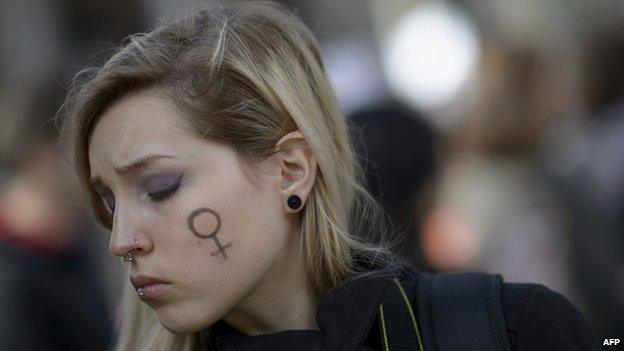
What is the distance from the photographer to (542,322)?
2.34m

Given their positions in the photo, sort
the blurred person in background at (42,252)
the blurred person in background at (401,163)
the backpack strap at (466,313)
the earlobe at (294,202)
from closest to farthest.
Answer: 1. the backpack strap at (466,313)
2. the earlobe at (294,202)
3. the blurred person in background at (42,252)
4. the blurred person in background at (401,163)

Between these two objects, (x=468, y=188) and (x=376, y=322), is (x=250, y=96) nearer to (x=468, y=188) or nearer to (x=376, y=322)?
(x=376, y=322)

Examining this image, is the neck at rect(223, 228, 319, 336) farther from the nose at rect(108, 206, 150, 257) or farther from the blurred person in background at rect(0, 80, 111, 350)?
the blurred person in background at rect(0, 80, 111, 350)

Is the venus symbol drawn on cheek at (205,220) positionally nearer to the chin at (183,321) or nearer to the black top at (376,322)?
the chin at (183,321)

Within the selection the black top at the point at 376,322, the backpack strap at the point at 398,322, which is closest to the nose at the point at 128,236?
the black top at the point at 376,322

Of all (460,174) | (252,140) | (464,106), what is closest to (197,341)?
(252,140)

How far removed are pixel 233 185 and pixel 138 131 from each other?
0.82ft

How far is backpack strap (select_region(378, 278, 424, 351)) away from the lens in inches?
91.5

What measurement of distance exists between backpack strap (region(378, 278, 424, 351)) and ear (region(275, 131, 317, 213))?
0.31m

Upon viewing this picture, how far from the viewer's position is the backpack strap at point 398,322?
2.32m

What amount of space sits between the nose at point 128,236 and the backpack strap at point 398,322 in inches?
22.6

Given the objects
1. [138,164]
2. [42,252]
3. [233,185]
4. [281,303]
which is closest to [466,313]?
[281,303]

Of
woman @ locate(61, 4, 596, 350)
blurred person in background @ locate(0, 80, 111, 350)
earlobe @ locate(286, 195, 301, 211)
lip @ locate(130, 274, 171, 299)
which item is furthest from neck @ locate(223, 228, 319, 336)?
blurred person in background @ locate(0, 80, 111, 350)

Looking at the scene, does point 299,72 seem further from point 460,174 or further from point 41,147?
point 460,174
